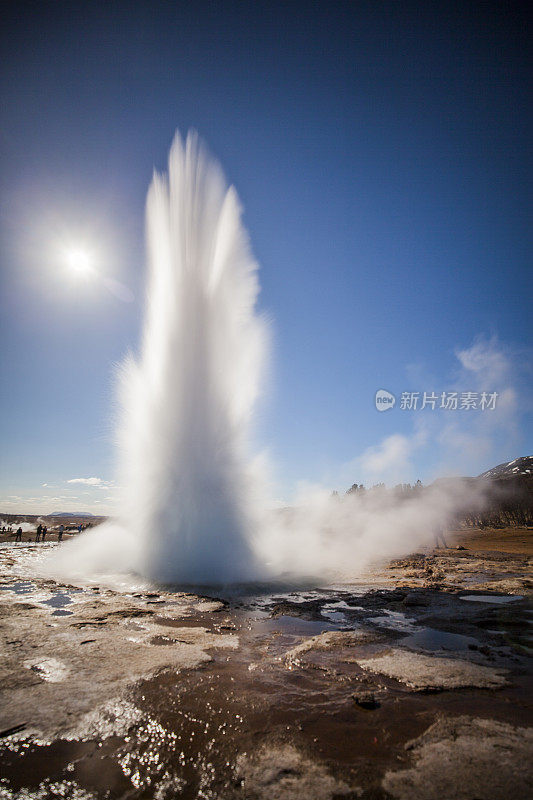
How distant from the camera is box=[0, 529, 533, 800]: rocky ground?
284 centimetres

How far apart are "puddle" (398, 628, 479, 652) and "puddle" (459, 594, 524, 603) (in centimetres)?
408

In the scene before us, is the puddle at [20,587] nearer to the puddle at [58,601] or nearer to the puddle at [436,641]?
the puddle at [58,601]

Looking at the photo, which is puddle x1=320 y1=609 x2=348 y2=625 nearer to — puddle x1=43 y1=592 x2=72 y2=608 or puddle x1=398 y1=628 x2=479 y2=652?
puddle x1=398 y1=628 x2=479 y2=652

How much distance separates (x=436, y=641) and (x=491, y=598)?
18.4 feet

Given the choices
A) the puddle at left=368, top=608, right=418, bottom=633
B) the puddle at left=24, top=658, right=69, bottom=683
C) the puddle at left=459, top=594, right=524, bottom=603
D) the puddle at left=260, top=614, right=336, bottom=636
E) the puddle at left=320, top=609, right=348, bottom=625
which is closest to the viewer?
the puddle at left=24, top=658, right=69, bottom=683

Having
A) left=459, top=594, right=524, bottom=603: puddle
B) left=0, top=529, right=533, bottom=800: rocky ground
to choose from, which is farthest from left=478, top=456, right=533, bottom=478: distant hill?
left=0, top=529, right=533, bottom=800: rocky ground

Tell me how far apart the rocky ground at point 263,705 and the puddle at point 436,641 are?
0.06m

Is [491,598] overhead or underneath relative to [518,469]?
underneath

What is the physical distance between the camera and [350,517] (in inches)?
1527

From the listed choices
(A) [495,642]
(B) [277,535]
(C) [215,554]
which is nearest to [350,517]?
(B) [277,535]

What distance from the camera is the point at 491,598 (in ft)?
33.7

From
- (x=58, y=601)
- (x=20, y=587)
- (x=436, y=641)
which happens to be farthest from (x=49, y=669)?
(x=20, y=587)

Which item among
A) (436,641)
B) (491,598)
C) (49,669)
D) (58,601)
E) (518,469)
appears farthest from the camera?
(518,469)

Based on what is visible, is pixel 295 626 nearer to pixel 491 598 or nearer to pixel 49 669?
pixel 49 669
